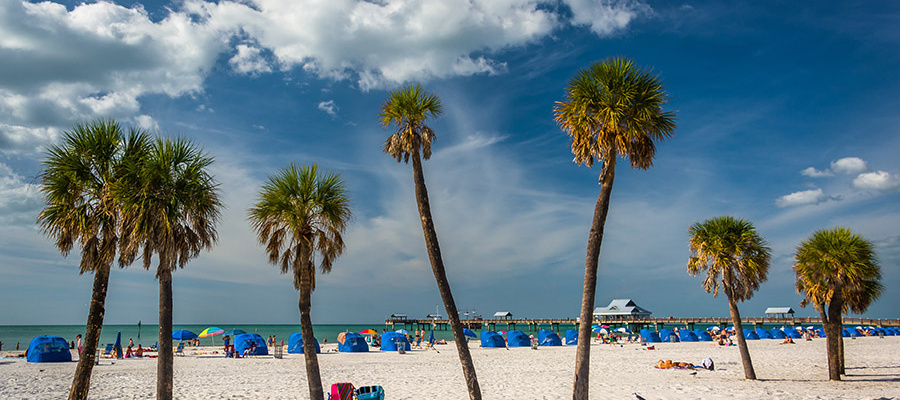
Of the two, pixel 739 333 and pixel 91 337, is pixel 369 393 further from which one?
pixel 739 333

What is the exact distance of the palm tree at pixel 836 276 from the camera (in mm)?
19344

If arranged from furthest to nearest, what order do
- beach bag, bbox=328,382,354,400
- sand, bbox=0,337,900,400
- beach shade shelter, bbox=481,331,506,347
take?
beach shade shelter, bbox=481,331,506,347 < sand, bbox=0,337,900,400 < beach bag, bbox=328,382,354,400

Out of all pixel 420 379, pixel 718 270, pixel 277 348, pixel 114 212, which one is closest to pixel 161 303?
pixel 114 212

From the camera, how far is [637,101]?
11828mm

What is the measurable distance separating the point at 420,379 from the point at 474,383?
11309mm

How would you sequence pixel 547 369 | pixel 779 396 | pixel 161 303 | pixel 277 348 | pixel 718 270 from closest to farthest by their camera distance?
pixel 161 303, pixel 779 396, pixel 718 270, pixel 547 369, pixel 277 348

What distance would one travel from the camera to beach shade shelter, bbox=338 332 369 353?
40.4m

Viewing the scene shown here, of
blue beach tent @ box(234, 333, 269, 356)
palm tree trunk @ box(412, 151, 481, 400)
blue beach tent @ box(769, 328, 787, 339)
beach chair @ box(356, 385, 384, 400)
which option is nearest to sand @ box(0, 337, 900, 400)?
beach chair @ box(356, 385, 384, 400)

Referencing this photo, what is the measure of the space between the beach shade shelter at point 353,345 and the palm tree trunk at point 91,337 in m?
30.3

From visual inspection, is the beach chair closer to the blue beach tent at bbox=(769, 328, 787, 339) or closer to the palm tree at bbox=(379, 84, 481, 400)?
the palm tree at bbox=(379, 84, 481, 400)

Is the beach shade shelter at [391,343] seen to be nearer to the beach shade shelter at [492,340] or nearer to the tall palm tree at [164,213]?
the beach shade shelter at [492,340]

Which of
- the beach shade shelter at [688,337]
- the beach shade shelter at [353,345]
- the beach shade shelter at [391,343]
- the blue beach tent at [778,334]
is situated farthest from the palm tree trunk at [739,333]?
the blue beach tent at [778,334]

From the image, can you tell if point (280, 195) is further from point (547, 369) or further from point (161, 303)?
point (547, 369)

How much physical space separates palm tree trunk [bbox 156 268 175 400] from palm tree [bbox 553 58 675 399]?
28.9 ft
